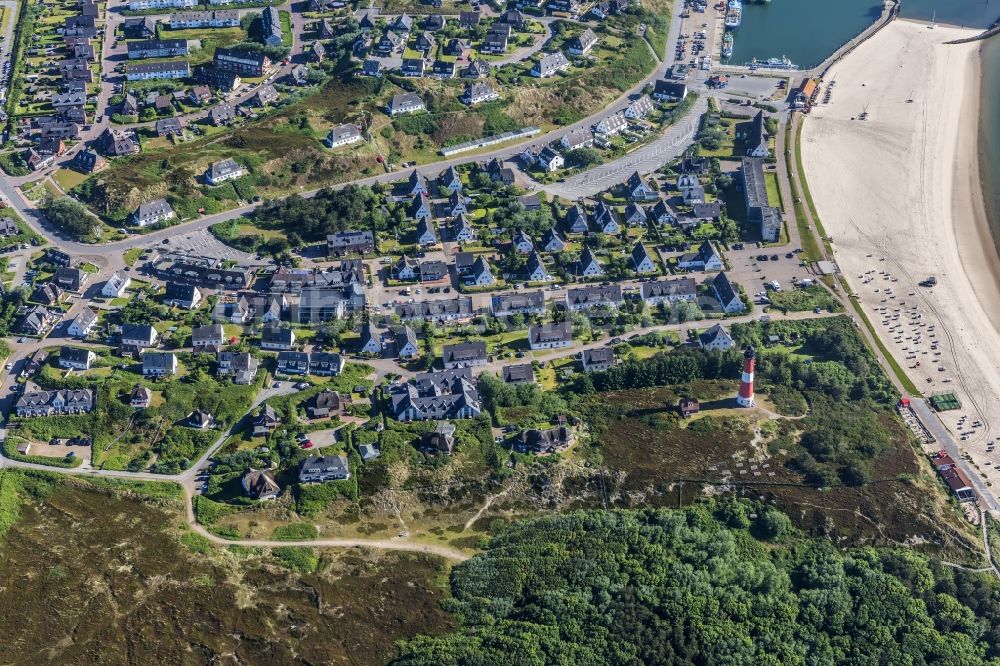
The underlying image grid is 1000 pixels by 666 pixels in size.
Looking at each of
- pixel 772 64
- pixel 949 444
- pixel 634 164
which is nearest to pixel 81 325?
pixel 634 164

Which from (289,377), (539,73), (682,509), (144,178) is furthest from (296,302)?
(539,73)

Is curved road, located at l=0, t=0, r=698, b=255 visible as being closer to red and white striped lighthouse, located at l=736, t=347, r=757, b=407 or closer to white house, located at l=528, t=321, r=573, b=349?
white house, located at l=528, t=321, r=573, b=349

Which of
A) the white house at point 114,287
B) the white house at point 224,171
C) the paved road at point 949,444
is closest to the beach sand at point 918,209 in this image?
the paved road at point 949,444

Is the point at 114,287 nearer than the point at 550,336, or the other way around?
the point at 550,336

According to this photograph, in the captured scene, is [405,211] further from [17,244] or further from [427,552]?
[427,552]

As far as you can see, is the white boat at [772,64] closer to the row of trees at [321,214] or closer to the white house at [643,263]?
the white house at [643,263]

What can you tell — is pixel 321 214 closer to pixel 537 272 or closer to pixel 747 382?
pixel 537 272
